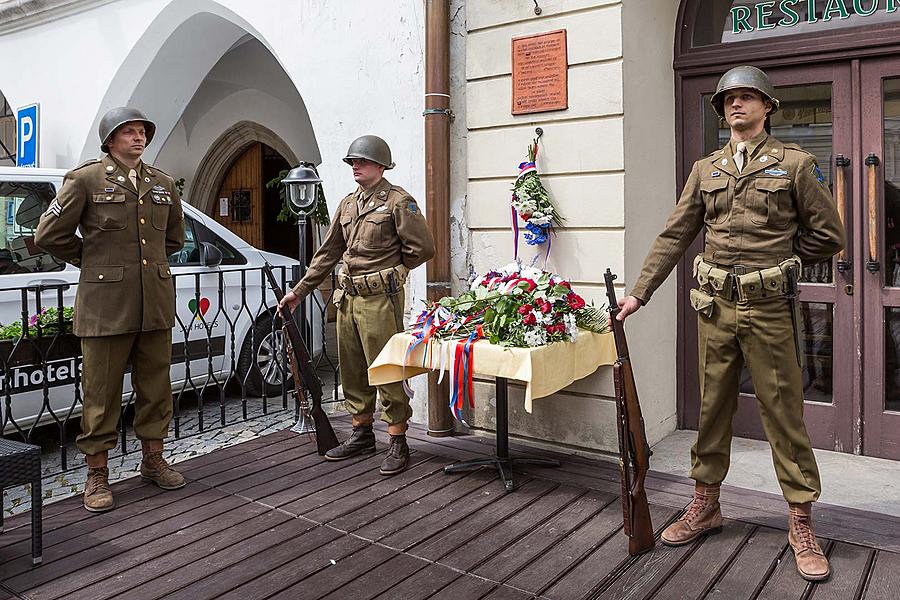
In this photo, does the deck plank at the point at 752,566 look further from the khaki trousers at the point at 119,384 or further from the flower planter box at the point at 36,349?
the flower planter box at the point at 36,349

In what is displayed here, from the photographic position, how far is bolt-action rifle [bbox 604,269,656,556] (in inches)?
131

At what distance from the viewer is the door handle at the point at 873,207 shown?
4.56 m

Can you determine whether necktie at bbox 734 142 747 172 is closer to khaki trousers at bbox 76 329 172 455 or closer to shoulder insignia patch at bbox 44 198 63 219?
khaki trousers at bbox 76 329 172 455

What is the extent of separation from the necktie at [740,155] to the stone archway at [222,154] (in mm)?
7943

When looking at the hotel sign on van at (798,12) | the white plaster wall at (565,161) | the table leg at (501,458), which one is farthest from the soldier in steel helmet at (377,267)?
the hotel sign on van at (798,12)

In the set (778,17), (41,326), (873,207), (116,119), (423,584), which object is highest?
(778,17)

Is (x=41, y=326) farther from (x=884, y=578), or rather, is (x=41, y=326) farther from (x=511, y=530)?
(x=884, y=578)

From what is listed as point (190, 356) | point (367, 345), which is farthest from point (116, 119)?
point (190, 356)

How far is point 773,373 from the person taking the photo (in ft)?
11.0

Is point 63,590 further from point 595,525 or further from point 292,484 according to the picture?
point 595,525

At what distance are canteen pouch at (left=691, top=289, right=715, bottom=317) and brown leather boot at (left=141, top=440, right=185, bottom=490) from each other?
2.93 metres

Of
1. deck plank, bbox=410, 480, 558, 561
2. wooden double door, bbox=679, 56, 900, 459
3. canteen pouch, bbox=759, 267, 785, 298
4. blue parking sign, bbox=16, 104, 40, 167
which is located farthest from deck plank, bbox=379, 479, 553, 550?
blue parking sign, bbox=16, 104, 40, 167

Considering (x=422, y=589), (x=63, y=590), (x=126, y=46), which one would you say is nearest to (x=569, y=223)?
(x=422, y=589)

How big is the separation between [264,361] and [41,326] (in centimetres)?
220
